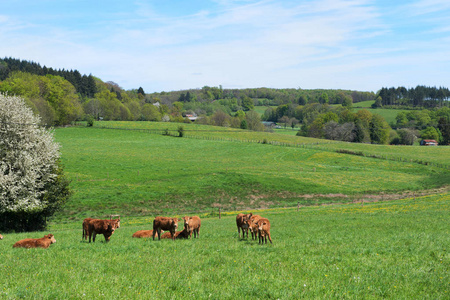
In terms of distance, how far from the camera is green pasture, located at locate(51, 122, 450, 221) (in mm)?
55625

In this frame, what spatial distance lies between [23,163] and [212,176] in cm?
3952

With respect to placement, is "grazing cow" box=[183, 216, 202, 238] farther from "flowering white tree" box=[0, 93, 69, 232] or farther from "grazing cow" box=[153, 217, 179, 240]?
"flowering white tree" box=[0, 93, 69, 232]

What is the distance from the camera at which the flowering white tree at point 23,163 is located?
3406 centimetres

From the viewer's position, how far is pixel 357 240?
60.2 ft

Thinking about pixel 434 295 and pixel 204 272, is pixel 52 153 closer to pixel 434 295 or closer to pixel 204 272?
pixel 204 272

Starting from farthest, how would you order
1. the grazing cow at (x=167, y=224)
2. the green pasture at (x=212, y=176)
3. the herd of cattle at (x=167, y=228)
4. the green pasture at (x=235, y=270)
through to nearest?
the green pasture at (x=212, y=176)
the grazing cow at (x=167, y=224)
the herd of cattle at (x=167, y=228)
the green pasture at (x=235, y=270)

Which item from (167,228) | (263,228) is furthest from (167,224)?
(263,228)

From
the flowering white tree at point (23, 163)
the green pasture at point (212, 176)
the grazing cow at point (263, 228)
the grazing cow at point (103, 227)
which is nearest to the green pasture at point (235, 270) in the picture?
the grazing cow at point (263, 228)

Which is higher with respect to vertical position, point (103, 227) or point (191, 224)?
point (103, 227)

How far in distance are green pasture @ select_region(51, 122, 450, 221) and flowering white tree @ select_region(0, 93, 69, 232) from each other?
10351 mm

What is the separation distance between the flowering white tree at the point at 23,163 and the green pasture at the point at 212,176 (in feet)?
34.0

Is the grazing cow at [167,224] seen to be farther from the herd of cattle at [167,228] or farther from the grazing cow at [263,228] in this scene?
the grazing cow at [263,228]

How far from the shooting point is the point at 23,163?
116 ft

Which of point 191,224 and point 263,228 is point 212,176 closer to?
point 191,224
